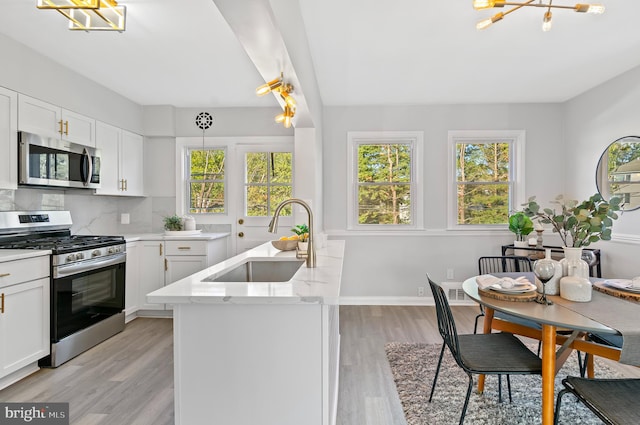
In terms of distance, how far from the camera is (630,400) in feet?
4.57

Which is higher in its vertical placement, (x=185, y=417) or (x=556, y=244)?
(x=556, y=244)

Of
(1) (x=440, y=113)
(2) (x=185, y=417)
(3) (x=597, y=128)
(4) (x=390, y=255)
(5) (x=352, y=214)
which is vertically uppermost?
A: (1) (x=440, y=113)

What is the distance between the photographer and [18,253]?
8.14 ft

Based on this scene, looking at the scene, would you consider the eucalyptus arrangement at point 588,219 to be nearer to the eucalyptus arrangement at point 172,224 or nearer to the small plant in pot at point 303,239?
the small plant in pot at point 303,239

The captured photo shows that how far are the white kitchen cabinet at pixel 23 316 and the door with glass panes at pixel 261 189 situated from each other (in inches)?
82.6

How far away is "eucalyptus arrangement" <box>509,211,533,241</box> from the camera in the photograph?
3.98 m

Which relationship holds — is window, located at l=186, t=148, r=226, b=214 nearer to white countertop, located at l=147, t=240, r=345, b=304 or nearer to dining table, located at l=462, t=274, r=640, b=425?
white countertop, located at l=147, t=240, r=345, b=304

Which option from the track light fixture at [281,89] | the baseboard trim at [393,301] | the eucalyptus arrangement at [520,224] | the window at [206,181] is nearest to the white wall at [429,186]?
the baseboard trim at [393,301]

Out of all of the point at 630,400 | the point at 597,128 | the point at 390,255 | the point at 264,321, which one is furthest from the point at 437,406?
the point at 597,128

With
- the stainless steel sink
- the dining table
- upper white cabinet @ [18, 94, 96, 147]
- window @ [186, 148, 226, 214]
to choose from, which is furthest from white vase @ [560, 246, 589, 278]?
upper white cabinet @ [18, 94, 96, 147]

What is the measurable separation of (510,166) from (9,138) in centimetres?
498

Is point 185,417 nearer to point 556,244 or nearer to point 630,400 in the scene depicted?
point 630,400

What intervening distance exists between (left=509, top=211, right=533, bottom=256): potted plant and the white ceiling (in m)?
1.37

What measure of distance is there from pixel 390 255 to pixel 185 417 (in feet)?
10.9
